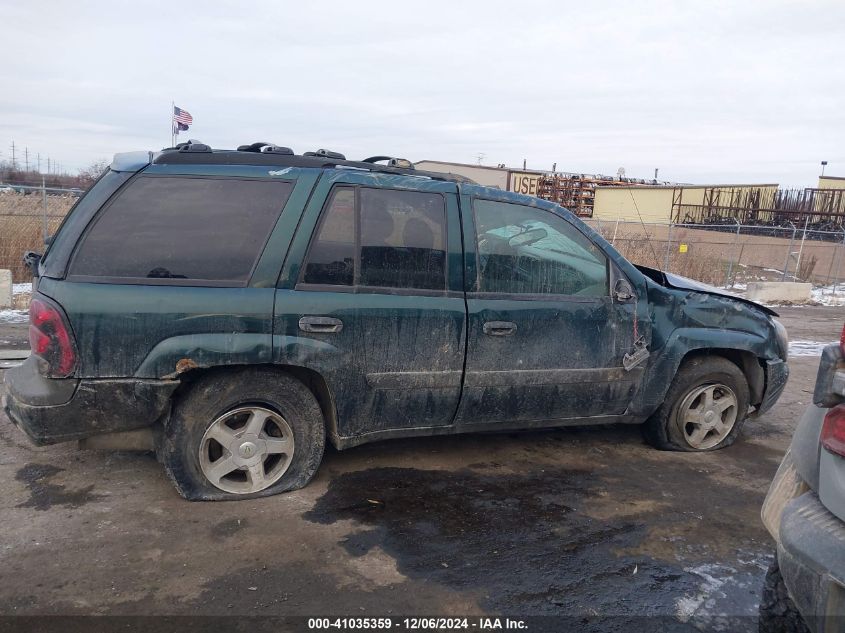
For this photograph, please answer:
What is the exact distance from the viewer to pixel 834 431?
2.07 meters

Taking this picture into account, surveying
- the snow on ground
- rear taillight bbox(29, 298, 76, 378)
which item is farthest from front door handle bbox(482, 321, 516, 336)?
the snow on ground

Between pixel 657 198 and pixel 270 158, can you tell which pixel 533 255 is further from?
pixel 657 198

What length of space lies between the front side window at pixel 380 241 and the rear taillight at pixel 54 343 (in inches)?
48.5

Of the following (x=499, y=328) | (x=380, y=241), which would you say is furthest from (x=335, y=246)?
(x=499, y=328)

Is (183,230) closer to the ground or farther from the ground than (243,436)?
farther from the ground

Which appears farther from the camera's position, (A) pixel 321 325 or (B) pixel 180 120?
(B) pixel 180 120

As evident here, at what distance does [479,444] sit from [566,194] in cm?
3090

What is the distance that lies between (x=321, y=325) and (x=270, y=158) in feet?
3.52

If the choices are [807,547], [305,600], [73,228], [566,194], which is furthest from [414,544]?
[566,194]

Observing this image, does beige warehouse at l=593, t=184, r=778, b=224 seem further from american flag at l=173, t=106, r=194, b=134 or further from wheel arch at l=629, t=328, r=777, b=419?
wheel arch at l=629, t=328, r=777, b=419

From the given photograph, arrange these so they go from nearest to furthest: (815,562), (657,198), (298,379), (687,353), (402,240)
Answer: (815,562), (298,379), (402,240), (687,353), (657,198)

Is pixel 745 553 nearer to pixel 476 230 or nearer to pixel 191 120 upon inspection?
pixel 476 230

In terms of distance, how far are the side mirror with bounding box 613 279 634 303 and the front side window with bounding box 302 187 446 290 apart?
120 centimetres

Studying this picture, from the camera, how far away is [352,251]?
3.71 m
